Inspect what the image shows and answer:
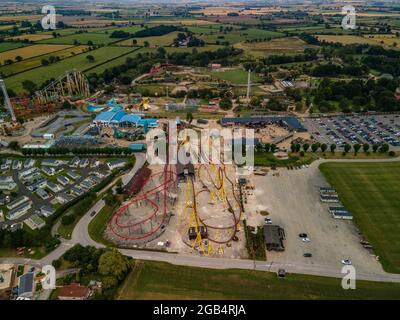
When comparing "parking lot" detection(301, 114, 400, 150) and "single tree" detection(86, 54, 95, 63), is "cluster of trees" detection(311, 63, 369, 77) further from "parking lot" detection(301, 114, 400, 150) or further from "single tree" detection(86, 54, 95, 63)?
"single tree" detection(86, 54, 95, 63)

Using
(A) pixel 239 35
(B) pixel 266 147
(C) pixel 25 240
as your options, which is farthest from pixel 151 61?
(C) pixel 25 240

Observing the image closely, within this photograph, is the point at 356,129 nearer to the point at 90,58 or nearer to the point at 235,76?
the point at 235,76

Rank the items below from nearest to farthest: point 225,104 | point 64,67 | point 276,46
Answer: point 225,104
point 64,67
point 276,46

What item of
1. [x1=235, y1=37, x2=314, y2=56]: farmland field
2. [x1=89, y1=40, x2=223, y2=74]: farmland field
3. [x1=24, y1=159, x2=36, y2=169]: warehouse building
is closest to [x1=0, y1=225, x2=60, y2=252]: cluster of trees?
[x1=24, y1=159, x2=36, y2=169]: warehouse building

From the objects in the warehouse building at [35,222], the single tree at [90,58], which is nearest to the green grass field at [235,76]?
the single tree at [90,58]

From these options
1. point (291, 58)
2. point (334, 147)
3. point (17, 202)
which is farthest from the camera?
point (291, 58)

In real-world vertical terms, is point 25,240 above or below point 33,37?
below

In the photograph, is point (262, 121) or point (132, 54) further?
point (132, 54)

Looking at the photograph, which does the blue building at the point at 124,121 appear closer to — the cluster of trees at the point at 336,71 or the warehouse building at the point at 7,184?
the warehouse building at the point at 7,184

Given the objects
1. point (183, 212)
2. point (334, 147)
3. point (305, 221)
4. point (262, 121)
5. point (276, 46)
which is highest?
point (276, 46)
